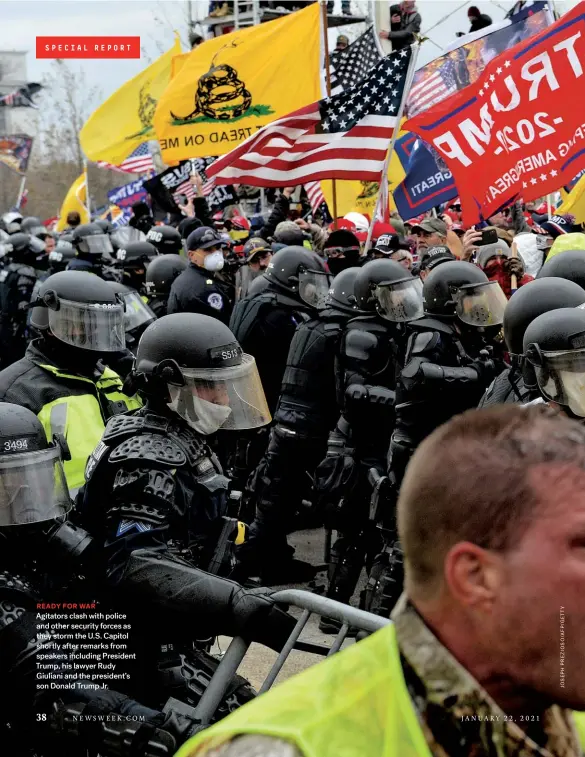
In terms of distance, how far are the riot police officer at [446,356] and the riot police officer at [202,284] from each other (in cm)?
301

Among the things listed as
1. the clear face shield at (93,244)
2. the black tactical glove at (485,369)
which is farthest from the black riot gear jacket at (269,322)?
the clear face shield at (93,244)

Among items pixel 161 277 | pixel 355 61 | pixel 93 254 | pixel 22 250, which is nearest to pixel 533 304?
pixel 161 277

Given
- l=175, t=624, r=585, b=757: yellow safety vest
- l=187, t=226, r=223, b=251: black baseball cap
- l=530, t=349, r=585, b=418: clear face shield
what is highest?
l=175, t=624, r=585, b=757: yellow safety vest

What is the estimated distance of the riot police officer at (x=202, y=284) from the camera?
879 centimetres

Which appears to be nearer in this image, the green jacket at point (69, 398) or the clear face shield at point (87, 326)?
the green jacket at point (69, 398)

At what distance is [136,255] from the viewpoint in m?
10.3

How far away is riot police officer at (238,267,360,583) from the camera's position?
6.76m

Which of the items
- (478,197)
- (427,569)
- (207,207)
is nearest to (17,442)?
(427,569)

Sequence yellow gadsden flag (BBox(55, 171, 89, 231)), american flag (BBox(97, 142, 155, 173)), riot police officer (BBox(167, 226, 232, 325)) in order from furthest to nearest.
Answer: yellow gadsden flag (BBox(55, 171, 89, 231)) < american flag (BBox(97, 142, 155, 173)) < riot police officer (BBox(167, 226, 232, 325))

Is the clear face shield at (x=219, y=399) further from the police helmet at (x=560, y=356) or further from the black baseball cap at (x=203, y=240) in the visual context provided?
the black baseball cap at (x=203, y=240)

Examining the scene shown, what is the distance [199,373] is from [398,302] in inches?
105

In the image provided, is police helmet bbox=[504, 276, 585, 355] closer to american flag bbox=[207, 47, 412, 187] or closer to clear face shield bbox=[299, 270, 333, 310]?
clear face shield bbox=[299, 270, 333, 310]

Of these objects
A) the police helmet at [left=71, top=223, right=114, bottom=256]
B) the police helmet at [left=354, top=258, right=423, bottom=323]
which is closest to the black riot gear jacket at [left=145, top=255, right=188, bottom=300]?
the police helmet at [left=71, top=223, right=114, bottom=256]

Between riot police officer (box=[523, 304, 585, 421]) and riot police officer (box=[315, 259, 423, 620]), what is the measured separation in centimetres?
173
